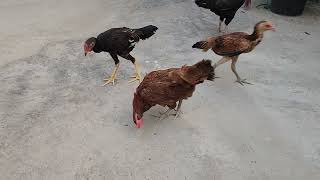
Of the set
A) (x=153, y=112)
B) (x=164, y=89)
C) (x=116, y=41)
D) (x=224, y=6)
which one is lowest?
(x=153, y=112)

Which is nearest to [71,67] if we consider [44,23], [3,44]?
[3,44]

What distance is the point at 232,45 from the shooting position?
16.3ft

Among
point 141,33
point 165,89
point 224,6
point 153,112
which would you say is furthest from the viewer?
point 224,6

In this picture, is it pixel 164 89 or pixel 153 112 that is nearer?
pixel 164 89

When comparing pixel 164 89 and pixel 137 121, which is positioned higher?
pixel 164 89

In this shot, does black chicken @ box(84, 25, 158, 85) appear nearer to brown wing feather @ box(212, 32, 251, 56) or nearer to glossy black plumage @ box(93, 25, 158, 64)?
glossy black plumage @ box(93, 25, 158, 64)

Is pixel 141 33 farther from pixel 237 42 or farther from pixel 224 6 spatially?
pixel 224 6

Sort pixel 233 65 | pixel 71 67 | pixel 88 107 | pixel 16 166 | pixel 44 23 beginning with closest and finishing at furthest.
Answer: pixel 16 166 < pixel 88 107 < pixel 233 65 < pixel 71 67 < pixel 44 23

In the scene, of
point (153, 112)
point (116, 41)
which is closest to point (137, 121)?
point (153, 112)

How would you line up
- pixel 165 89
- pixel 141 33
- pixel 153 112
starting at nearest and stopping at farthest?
pixel 165 89 < pixel 153 112 < pixel 141 33

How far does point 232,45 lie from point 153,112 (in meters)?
1.29

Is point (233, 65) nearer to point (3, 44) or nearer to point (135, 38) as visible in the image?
point (135, 38)

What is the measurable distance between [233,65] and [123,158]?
207 centimetres

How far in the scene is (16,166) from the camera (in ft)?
13.0
